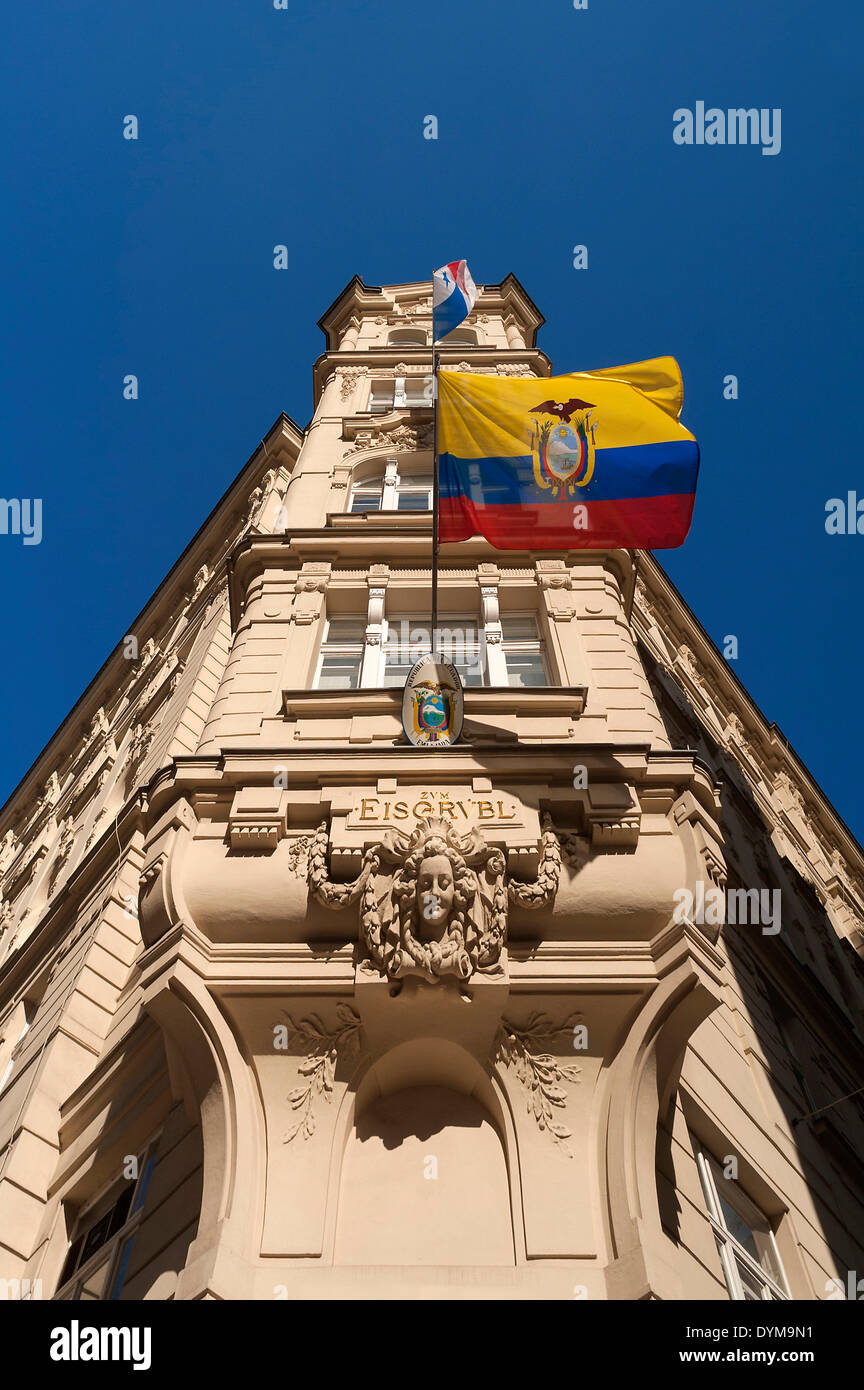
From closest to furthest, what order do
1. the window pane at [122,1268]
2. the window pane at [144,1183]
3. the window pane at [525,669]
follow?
the window pane at [122,1268]
the window pane at [144,1183]
the window pane at [525,669]

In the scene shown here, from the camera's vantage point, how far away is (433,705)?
12.5 meters

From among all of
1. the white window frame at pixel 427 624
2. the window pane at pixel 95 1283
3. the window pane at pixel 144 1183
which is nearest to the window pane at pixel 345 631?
the white window frame at pixel 427 624

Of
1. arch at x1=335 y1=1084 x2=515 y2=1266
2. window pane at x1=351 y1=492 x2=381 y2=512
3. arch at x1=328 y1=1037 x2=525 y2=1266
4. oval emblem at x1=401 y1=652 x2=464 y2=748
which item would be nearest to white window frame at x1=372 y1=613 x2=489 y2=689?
oval emblem at x1=401 y1=652 x2=464 y2=748

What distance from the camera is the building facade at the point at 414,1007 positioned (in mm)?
9227

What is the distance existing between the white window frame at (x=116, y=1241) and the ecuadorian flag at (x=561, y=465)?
8.23 metres

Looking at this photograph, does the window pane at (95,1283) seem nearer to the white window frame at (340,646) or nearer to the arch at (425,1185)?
the arch at (425,1185)

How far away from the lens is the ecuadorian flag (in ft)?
48.4

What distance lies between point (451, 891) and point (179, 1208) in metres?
3.77

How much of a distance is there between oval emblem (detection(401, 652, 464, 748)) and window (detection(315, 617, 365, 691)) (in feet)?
5.98

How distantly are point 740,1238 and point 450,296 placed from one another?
16.5m

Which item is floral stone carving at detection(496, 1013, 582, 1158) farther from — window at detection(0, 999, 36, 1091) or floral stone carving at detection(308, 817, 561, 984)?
window at detection(0, 999, 36, 1091)

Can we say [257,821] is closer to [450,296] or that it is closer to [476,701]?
[476,701]

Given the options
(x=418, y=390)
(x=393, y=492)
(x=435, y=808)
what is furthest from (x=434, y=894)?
(x=418, y=390)
